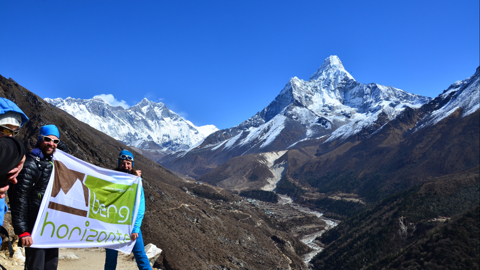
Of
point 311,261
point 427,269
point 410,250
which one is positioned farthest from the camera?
point 311,261

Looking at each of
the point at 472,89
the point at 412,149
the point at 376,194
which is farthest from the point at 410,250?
the point at 472,89

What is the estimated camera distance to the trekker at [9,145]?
2.74 m

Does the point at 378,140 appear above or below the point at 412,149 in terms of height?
above

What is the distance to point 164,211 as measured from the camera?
30328mm

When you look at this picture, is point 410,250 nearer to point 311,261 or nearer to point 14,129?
point 311,261

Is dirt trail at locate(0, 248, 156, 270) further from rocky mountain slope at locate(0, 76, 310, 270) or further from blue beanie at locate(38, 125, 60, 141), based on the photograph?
blue beanie at locate(38, 125, 60, 141)

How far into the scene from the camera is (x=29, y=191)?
399 cm

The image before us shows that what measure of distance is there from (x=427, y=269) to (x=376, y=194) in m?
68.5

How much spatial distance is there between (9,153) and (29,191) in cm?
159

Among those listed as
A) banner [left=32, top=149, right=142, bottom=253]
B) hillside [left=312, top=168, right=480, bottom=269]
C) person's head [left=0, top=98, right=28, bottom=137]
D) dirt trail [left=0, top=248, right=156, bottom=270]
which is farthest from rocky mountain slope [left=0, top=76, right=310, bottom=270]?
person's head [left=0, top=98, right=28, bottom=137]

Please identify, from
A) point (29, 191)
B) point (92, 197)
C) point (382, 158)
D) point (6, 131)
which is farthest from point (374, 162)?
point (6, 131)

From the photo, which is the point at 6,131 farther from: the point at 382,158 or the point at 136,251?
the point at 382,158

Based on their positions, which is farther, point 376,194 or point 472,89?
point 472,89

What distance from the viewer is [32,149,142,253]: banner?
4.39 m
